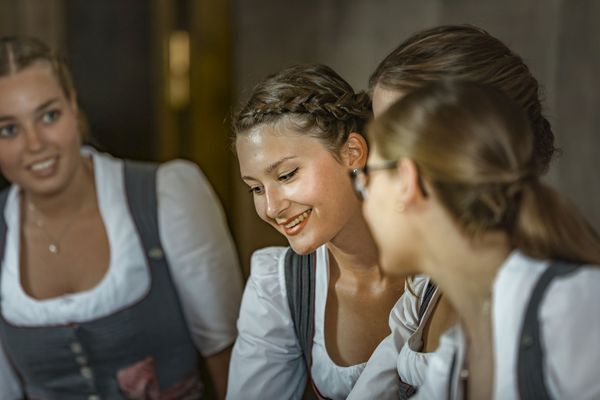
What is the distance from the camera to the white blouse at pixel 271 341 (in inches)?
66.4

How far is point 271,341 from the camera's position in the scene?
1698mm

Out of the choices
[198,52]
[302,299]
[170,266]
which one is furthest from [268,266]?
[198,52]

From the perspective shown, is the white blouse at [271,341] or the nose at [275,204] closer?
the nose at [275,204]

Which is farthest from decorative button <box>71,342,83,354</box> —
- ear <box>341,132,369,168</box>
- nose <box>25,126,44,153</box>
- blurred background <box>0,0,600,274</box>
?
blurred background <box>0,0,600,274</box>

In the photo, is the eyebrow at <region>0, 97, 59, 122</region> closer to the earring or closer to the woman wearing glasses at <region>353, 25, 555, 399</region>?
the woman wearing glasses at <region>353, 25, 555, 399</region>

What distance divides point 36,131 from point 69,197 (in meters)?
0.21

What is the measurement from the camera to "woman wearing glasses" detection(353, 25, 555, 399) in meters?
1.43

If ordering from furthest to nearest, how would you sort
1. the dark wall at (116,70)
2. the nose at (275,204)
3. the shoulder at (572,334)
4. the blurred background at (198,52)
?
the dark wall at (116,70)
the blurred background at (198,52)
the nose at (275,204)
the shoulder at (572,334)

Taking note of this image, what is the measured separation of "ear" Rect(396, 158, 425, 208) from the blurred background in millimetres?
2360

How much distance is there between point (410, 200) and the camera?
1110 mm

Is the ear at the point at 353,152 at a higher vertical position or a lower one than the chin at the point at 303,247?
higher

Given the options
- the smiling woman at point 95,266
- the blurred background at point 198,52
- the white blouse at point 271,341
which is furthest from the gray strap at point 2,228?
the blurred background at point 198,52

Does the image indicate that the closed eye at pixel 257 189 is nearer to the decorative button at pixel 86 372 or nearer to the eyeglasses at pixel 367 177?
the eyeglasses at pixel 367 177

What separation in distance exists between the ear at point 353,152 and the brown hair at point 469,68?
0.47ft
